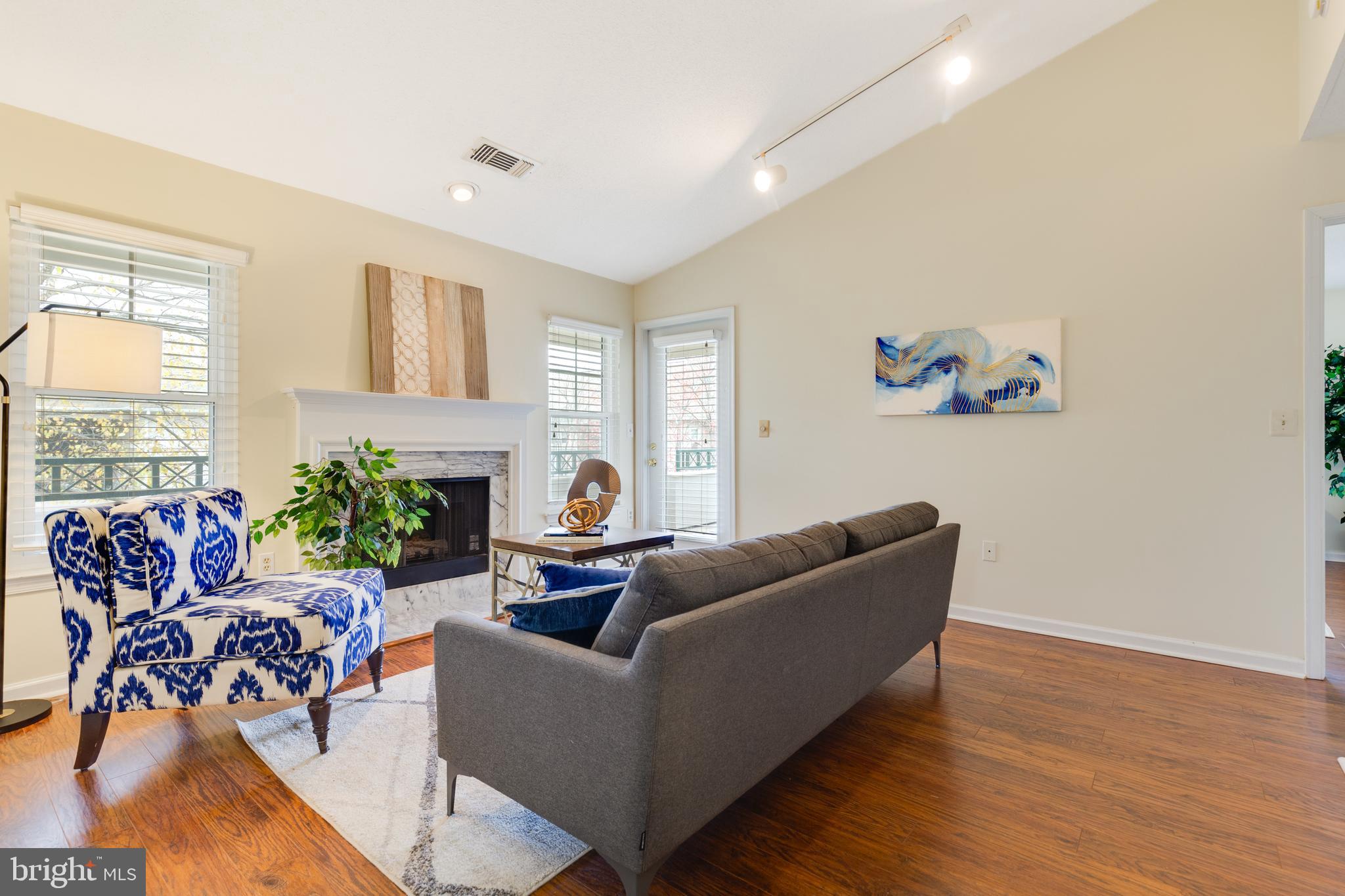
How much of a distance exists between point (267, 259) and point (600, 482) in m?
2.10

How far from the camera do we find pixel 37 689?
8.60 feet

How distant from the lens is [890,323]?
4.04m

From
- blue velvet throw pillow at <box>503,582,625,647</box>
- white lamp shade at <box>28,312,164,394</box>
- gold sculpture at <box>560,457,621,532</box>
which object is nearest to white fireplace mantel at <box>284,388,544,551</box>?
gold sculpture at <box>560,457,621,532</box>

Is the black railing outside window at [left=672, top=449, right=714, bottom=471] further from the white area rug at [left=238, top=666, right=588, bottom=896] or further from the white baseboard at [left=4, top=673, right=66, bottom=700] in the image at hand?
the white baseboard at [left=4, top=673, right=66, bottom=700]

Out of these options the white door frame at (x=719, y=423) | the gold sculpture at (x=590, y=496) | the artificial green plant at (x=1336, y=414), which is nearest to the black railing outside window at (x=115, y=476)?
the gold sculpture at (x=590, y=496)

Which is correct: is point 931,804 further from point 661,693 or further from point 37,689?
point 37,689

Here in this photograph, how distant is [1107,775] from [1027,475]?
189cm

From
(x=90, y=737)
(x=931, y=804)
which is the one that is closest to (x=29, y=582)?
(x=90, y=737)

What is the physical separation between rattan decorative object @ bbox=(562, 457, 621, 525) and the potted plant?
94 cm

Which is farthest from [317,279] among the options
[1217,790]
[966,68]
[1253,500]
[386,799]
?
[1253,500]

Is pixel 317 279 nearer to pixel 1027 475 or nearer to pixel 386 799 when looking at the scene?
pixel 386 799

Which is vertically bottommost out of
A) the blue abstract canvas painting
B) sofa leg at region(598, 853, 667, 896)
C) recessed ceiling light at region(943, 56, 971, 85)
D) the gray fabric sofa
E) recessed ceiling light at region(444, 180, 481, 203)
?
sofa leg at region(598, 853, 667, 896)

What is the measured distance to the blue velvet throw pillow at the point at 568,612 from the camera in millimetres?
1637

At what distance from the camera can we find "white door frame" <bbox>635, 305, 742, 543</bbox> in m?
4.73
